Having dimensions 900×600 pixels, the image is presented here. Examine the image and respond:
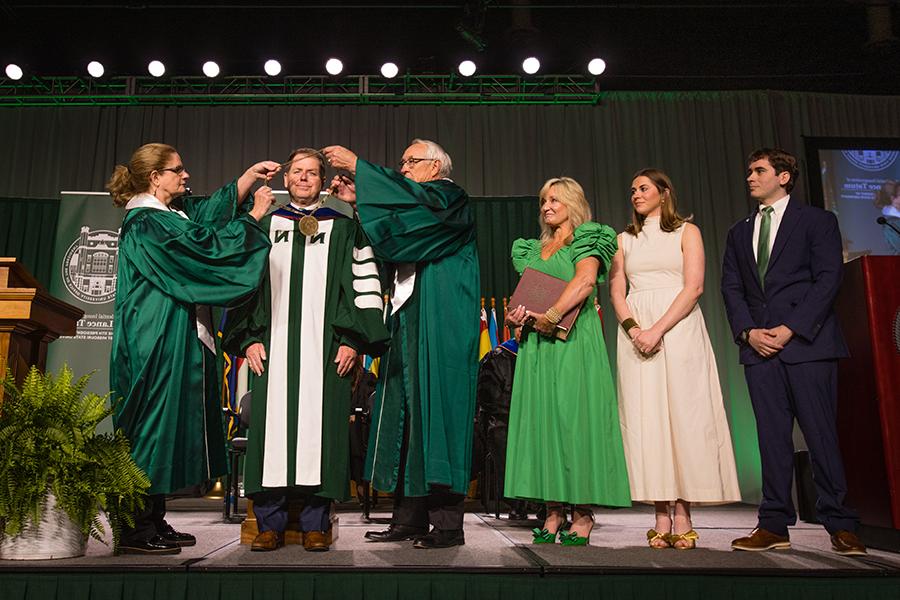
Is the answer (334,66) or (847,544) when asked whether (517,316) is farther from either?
(334,66)

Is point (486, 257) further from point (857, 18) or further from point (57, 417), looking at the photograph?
point (57, 417)

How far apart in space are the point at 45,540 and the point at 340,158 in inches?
74.0

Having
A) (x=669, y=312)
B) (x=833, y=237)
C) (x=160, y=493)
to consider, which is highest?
(x=833, y=237)

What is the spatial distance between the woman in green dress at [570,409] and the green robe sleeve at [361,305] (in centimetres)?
61

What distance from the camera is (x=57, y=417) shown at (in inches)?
119

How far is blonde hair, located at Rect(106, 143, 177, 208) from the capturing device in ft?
11.7

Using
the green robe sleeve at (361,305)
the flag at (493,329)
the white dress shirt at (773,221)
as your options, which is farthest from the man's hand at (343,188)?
the flag at (493,329)

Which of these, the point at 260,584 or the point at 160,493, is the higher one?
the point at 160,493

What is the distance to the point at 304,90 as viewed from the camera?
9.15 metres

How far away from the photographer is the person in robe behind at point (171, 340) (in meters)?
3.21

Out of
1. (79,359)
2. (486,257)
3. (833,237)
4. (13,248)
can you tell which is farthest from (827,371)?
(13,248)

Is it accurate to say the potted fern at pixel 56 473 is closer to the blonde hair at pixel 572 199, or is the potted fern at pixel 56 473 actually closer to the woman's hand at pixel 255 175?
the woman's hand at pixel 255 175

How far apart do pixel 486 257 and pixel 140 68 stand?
4427mm

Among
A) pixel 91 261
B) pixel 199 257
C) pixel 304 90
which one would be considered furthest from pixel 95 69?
pixel 199 257
